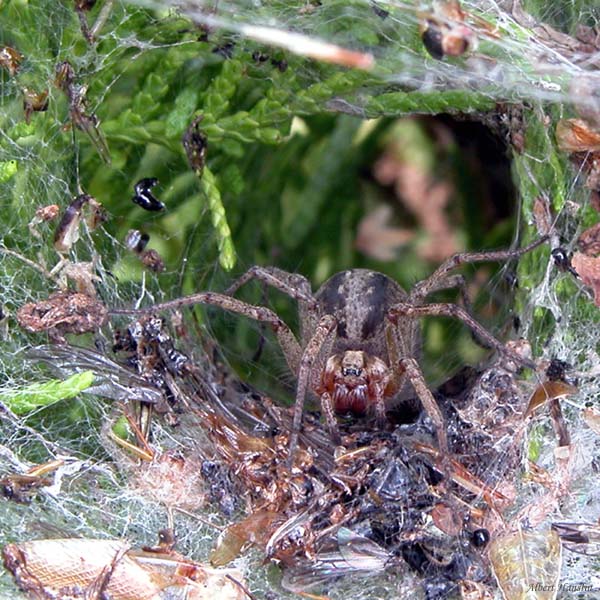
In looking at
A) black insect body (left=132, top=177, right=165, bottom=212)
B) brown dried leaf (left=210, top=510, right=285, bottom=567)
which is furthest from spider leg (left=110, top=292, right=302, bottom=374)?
brown dried leaf (left=210, top=510, right=285, bottom=567)

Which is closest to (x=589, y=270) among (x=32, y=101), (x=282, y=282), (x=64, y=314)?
(x=282, y=282)

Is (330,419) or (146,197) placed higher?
(146,197)

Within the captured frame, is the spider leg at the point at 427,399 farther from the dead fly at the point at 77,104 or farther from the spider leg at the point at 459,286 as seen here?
the dead fly at the point at 77,104

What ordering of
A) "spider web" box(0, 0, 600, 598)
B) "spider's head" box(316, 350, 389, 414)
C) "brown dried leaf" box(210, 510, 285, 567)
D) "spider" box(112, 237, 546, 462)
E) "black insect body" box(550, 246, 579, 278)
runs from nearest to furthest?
"brown dried leaf" box(210, 510, 285, 567) < "spider web" box(0, 0, 600, 598) < "black insect body" box(550, 246, 579, 278) < "spider" box(112, 237, 546, 462) < "spider's head" box(316, 350, 389, 414)

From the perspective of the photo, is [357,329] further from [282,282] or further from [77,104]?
[77,104]

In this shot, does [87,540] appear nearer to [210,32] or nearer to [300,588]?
[300,588]

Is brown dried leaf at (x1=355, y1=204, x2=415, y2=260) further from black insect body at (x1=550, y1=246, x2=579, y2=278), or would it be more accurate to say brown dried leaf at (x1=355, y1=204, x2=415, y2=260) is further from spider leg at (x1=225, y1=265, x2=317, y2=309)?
black insect body at (x1=550, y1=246, x2=579, y2=278)

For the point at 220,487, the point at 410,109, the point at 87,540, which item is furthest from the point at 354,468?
the point at 410,109
